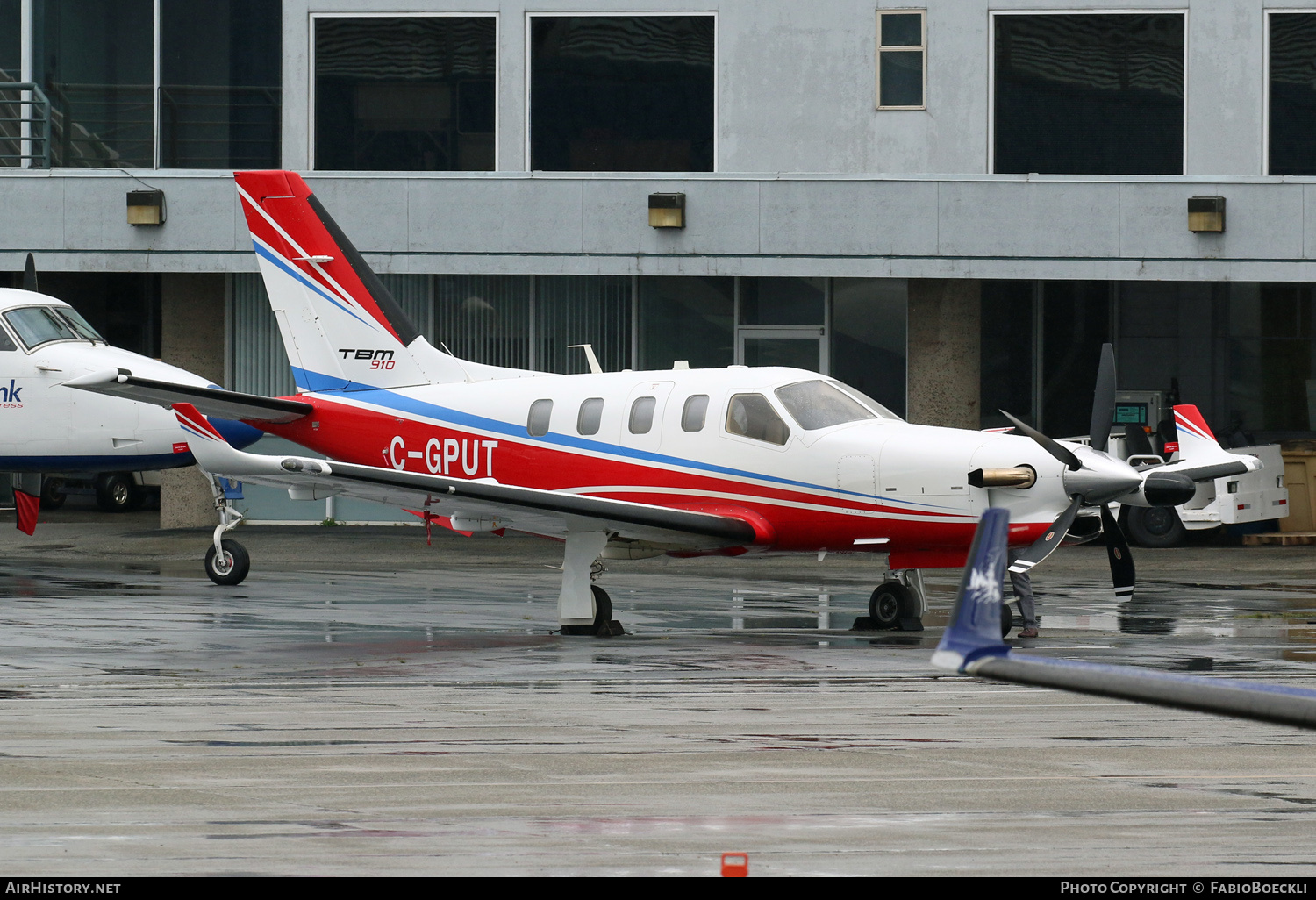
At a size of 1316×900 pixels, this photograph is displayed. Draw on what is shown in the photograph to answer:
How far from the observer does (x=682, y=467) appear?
12750mm

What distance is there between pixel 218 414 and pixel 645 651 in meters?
4.87

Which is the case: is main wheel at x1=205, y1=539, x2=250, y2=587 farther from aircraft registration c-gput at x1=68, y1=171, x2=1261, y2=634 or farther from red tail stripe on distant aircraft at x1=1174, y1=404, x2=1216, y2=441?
red tail stripe on distant aircraft at x1=1174, y1=404, x2=1216, y2=441

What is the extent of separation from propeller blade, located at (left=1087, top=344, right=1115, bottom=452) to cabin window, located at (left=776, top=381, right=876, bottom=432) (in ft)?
5.78

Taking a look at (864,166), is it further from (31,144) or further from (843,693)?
(843,693)

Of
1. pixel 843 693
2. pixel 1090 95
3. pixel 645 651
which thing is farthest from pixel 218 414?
pixel 1090 95

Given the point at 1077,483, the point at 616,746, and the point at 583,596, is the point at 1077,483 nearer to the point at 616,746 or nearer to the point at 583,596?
the point at 583,596

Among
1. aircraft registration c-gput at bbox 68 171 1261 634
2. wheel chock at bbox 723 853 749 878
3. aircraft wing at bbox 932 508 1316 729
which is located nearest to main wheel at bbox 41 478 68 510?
aircraft registration c-gput at bbox 68 171 1261 634

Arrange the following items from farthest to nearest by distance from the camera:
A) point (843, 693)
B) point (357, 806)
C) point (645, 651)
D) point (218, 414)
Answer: point (218, 414) → point (645, 651) → point (843, 693) → point (357, 806)

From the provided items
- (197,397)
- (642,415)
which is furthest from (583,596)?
(197,397)

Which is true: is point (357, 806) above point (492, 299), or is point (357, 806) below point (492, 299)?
below

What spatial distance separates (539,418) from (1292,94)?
1310cm

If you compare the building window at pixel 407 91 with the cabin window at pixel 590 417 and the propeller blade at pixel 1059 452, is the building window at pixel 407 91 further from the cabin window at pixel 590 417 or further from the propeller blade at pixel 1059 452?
the propeller blade at pixel 1059 452

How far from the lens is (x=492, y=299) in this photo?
75.4 ft
